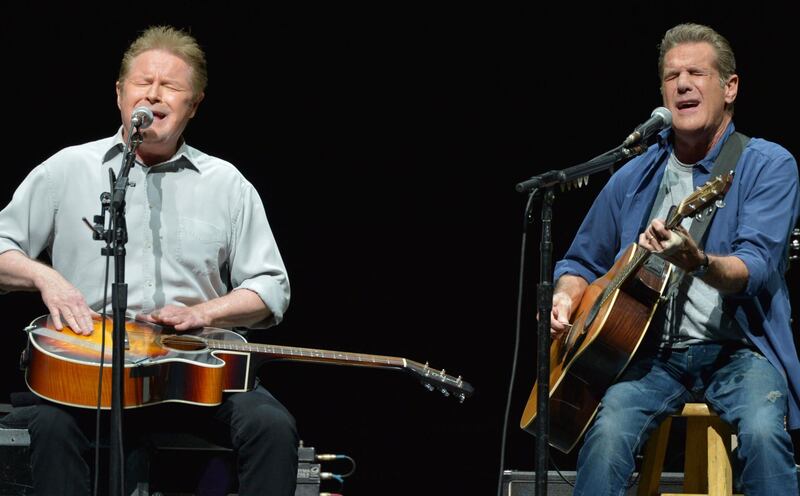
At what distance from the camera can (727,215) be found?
3723 millimetres

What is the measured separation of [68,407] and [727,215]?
212cm

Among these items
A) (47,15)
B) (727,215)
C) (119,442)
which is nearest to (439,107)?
(47,15)

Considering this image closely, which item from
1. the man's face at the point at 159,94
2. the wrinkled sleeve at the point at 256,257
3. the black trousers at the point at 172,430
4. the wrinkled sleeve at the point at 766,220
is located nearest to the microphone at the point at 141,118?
the man's face at the point at 159,94

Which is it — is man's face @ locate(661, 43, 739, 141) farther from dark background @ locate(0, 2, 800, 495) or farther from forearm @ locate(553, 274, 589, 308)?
dark background @ locate(0, 2, 800, 495)

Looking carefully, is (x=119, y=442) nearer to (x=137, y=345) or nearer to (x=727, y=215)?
(x=137, y=345)

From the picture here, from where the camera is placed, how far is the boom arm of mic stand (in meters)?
3.20

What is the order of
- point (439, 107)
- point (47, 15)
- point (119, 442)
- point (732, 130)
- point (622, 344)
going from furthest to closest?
point (439, 107) → point (47, 15) → point (732, 130) → point (622, 344) → point (119, 442)

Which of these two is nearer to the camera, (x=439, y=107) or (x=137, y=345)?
(x=137, y=345)

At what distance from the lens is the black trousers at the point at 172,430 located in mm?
3336

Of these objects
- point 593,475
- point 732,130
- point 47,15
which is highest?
point 47,15

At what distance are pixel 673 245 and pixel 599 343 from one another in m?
0.44

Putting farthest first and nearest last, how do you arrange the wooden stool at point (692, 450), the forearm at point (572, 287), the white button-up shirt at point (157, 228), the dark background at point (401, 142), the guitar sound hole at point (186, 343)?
the dark background at point (401, 142) → the forearm at point (572, 287) → the white button-up shirt at point (157, 228) → the wooden stool at point (692, 450) → the guitar sound hole at point (186, 343)

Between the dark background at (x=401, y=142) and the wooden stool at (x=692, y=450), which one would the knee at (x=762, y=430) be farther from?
the dark background at (x=401, y=142)

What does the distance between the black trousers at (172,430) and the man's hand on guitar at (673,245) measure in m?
1.19
